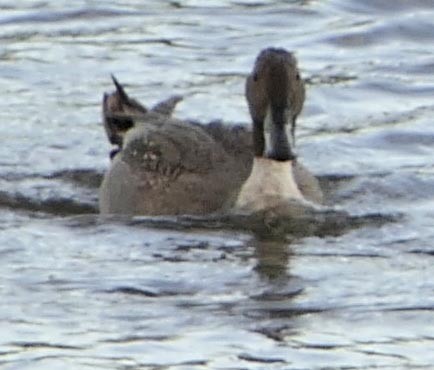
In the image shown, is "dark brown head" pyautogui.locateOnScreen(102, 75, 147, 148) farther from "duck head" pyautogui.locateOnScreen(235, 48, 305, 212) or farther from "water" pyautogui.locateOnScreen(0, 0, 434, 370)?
"duck head" pyautogui.locateOnScreen(235, 48, 305, 212)

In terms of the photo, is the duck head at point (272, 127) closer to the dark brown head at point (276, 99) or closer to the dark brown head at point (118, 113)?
the dark brown head at point (276, 99)

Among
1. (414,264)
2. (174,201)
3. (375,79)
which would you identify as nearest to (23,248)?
(174,201)

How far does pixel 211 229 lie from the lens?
1191 cm

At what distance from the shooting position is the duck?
11.7 meters

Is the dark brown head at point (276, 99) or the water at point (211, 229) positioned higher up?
the dark brown head at point (276, 99)

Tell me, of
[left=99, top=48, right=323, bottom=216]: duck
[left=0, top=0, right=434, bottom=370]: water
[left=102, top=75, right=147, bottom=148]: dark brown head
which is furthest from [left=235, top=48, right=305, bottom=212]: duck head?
[left=102, top=75, right=147, bottom=148]: dark brown head

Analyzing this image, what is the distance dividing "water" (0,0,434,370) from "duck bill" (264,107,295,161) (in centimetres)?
Result: 53

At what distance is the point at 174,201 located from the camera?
39.5 ft

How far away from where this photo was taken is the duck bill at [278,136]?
37.8ft

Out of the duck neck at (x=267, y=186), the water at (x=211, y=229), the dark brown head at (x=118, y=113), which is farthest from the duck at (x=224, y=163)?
the dark brown head at (x=118, y=113)

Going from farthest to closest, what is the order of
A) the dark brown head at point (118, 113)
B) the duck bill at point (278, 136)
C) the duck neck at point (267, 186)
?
the dark brown head at point (118, 113)
the duck neck at point (267, 186)
the duck bill at point (278, 136)

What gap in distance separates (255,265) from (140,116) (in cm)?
196

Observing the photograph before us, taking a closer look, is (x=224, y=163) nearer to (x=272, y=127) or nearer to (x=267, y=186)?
(x=267, y=186)

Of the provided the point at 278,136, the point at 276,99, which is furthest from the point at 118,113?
the point at 278,136
